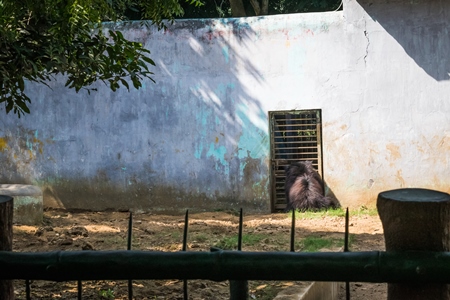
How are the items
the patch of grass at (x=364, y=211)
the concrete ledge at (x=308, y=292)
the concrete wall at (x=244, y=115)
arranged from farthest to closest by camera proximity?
the concrete wall at (x=244, y=115) < the patch of grass at (x=364, y=211) < the concrete ledge at (x=308, y=292)

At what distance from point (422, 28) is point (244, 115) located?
2767 mm

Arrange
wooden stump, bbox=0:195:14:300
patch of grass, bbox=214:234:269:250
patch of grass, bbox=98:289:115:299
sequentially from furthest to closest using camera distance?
patch of grass, bbox=214:234:269:250 < patch of grass, bbox=98:289:115:299 < wooden stump, bbox=0:195:14:300

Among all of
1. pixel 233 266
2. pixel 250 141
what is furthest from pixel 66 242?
pixel 233 266

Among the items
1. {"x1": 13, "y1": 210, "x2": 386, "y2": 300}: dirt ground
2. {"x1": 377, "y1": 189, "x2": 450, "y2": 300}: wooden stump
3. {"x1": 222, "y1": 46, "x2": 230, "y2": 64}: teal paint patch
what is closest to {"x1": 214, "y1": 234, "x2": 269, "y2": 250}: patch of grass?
{"x1": 13, "y1": 210, "x2": 386, "y2": 300}: dirt ground

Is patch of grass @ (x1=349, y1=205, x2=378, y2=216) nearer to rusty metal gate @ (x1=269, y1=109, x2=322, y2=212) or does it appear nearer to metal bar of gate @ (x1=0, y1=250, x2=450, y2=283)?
rusty metal gate @ (x1=269, y1=109, x2=322, y2=212)

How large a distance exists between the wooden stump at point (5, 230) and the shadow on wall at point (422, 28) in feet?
28.7

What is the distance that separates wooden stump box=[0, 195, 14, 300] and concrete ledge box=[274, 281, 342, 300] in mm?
2335

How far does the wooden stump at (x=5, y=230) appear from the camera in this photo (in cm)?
242

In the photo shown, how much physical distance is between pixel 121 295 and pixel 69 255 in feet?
Result: 10.2

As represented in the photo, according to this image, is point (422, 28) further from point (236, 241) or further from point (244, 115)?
point (236, 241)

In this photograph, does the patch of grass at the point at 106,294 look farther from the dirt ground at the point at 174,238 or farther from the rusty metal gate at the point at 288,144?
the rusty metal gate at the point at 288,144

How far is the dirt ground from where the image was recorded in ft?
17.8

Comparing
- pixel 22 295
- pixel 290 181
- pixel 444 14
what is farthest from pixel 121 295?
pixel 444 14

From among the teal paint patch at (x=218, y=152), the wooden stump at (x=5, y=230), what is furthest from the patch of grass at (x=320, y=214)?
the wooden stump at (x=5, y=230)
